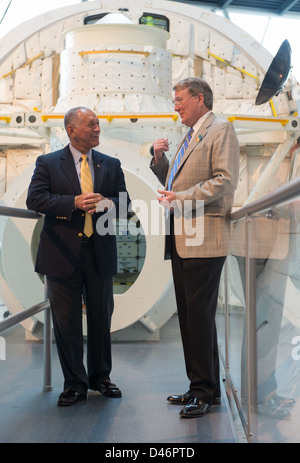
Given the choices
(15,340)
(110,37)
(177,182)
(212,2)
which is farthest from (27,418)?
(212,2)

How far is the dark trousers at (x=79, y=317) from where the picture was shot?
288cm

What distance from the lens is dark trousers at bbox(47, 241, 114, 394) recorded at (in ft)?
9.45

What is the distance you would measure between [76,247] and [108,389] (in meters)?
0.79

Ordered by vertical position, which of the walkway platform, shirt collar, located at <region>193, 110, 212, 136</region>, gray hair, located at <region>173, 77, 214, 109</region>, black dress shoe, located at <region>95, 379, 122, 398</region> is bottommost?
the walkway platform

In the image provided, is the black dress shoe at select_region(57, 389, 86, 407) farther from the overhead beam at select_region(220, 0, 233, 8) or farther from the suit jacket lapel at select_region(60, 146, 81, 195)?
the overhead beam at select_region(220, 0, 233, 8)

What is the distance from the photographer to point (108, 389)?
299 centimetres

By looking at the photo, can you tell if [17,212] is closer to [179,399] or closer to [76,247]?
[76,247]

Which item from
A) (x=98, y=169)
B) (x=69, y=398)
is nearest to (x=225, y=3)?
(x=98, y=169)

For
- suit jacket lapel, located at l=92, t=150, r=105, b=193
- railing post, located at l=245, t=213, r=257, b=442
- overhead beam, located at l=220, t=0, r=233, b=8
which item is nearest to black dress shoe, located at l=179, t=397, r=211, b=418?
railing post, located at l=245, t=213, r=257, b=442

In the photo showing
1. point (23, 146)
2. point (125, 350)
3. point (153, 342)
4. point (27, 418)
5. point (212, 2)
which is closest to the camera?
point (27, 418)

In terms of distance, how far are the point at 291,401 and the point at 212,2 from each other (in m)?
14.1

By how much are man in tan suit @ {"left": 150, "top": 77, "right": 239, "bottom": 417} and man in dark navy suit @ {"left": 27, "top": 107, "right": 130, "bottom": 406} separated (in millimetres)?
448
